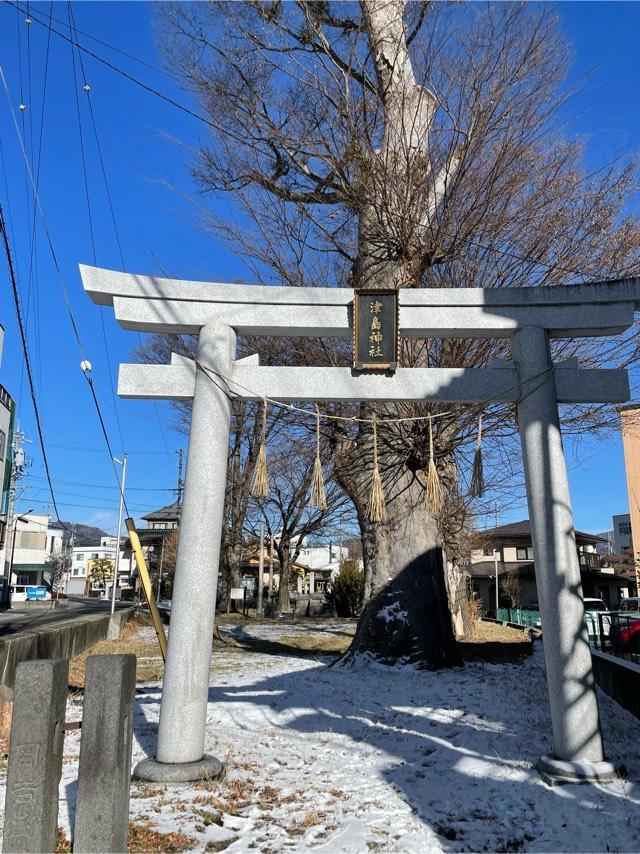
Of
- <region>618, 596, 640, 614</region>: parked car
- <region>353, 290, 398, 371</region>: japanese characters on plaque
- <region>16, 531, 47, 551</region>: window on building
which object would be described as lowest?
<region>618, 596, 640, 614</region>: parked car

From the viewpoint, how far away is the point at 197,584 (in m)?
5.30

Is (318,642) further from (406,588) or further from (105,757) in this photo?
(105,757)

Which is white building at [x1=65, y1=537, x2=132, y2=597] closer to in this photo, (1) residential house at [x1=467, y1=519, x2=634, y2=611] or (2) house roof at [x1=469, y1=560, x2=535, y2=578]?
(2) house roof at [x1=469, y1=560, x2=535, y2=578]

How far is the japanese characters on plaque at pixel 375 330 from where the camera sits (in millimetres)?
5820

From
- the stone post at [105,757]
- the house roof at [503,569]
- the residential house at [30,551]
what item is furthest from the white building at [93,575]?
the stone post at [105,757]

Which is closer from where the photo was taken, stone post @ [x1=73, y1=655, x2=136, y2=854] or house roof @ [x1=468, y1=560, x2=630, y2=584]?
stone post @ [x1=73, y1=655, x2=136, y2=854]

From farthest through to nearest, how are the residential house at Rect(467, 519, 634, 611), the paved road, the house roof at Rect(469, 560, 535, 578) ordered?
the house roof at Rect(469, 560, 535, 578)
the residential house at Rect(467, 519, 634, 611)
the paved road

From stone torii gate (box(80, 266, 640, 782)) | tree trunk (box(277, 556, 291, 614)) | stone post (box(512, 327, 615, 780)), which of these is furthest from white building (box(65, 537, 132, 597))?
stone post (box(512, 327, 615, 780))

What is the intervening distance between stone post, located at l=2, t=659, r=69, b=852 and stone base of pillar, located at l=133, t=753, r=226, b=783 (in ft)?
5.04

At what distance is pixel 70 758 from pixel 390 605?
602 centimetres

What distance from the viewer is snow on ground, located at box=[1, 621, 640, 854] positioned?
13.1 ft

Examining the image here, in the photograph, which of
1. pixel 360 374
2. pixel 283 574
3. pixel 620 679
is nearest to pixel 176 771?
pixel 360 374

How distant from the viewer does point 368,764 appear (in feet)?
18.0

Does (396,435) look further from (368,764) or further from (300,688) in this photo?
(368,764)
